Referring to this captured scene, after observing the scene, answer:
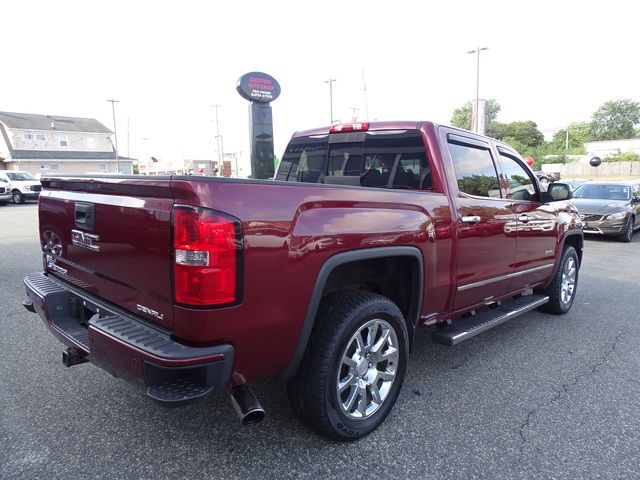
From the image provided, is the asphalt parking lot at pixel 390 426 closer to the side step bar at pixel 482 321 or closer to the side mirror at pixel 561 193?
the side step bar at pixel 482 321

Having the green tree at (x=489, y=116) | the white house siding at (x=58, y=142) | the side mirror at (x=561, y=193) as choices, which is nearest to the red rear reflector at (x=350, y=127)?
the side mirror at (x=561, y=193)

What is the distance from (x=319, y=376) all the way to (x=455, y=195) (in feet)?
5.57

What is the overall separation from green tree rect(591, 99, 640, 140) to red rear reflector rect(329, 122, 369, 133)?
347ft

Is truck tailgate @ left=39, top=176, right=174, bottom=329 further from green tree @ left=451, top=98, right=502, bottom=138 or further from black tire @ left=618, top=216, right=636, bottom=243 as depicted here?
green tree @ left=451, top=98, right=502, bottom=138

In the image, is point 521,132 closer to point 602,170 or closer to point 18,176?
point 602,170

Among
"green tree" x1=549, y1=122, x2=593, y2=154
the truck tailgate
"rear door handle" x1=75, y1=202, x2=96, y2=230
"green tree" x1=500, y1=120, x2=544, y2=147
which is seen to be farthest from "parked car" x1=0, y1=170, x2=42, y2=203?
"green tree" x1=549, y1=122, x2=593, y2=154

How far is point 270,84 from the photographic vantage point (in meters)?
9.15

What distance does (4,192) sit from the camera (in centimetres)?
2269

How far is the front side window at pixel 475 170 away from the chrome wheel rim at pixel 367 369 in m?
1.35

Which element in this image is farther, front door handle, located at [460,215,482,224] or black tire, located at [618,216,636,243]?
black tire, located at [618,216,636,243]

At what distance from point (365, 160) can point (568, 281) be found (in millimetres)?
3157

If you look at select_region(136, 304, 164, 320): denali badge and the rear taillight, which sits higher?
the rear taillight

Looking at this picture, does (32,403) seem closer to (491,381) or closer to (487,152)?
(491,381)

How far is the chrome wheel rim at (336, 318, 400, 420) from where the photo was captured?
8.55ft
